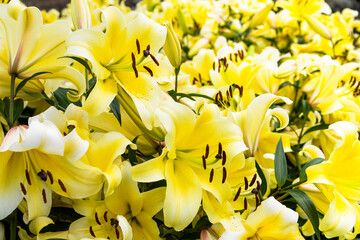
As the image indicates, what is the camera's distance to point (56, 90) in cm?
76

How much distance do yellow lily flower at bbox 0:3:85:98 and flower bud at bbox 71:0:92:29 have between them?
9cm

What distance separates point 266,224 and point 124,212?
219mm

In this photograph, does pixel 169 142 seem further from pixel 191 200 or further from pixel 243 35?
pixel 243 35

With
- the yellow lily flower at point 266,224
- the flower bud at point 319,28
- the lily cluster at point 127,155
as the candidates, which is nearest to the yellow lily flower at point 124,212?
the lily cluster at point 127,155

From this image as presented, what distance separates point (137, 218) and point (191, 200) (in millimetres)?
103

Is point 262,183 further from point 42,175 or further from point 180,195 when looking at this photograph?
point 42,175

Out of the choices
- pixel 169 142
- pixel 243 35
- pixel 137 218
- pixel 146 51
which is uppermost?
pixel 146 51

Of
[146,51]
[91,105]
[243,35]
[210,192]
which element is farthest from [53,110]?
[243,35]

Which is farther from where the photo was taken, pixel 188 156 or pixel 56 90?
pixel 56 90

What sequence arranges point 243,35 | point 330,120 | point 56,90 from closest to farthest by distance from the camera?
point 56,90, point 330,120, point 243,35

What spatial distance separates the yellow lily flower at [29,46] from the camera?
0.59 metres

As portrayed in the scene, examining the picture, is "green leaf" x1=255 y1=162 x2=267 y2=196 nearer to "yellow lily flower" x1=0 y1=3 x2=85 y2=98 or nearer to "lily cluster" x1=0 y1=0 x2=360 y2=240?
"lily cluster" x1=0 y1=0 x2=360 y2=240

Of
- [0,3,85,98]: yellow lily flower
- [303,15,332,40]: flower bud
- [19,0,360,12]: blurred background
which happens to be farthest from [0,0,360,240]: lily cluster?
[19,0,360,12]: blurred background

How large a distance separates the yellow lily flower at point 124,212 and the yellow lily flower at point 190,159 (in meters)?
0.04
